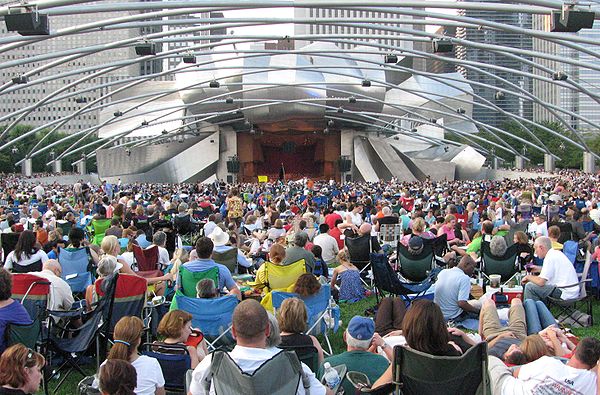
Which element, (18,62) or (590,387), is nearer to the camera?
(590,387)

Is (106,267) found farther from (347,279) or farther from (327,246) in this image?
(327,246)

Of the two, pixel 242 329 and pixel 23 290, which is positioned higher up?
pixel 242 329

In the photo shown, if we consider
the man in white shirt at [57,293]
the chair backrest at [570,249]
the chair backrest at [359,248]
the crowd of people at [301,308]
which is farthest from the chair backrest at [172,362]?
the chair backrest at [359,248]

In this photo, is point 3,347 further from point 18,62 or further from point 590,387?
point 18,62

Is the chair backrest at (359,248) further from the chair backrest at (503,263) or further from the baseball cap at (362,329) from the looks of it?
the baseball cap at (362,329)

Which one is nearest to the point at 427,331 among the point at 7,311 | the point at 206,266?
the point at 7,311

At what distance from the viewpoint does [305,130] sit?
225ft

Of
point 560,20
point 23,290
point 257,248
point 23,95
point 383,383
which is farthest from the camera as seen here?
point 23,95

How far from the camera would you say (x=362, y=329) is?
5891mm

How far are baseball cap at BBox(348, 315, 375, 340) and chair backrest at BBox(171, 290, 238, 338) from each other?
7.71 ft

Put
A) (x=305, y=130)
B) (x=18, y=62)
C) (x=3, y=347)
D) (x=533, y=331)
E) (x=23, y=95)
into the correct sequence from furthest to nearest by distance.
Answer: (x=23, y=95)
(x=305, y=130)
(x=18, y=62)
(x=533, y=331)
(x=3, y=347)

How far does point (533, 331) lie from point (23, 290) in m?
4.88

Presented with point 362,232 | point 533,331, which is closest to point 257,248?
point 362,232

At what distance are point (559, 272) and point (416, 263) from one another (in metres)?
2.34
